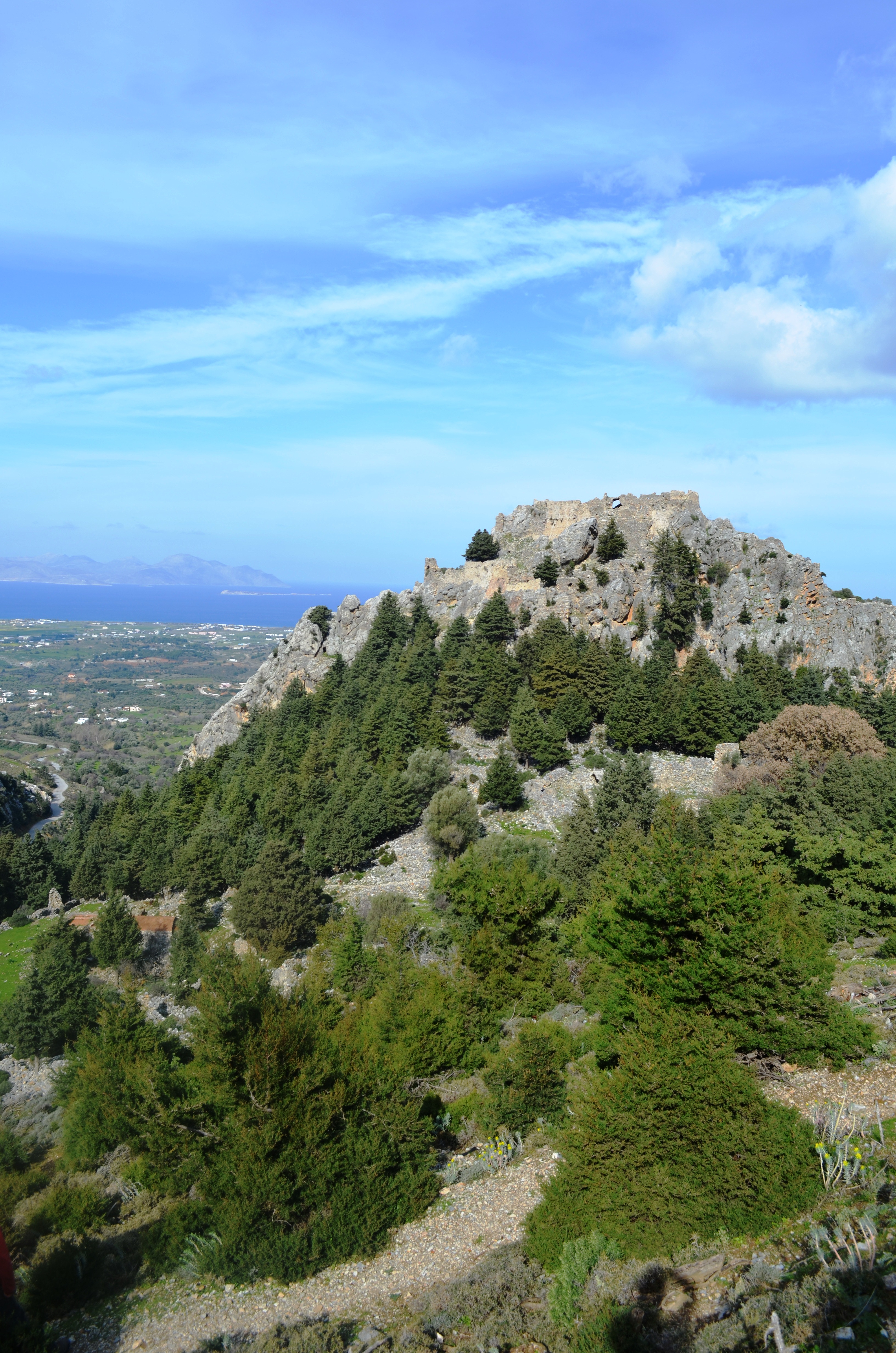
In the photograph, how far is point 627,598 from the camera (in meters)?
50.0

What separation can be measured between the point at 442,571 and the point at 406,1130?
45215 millimetres

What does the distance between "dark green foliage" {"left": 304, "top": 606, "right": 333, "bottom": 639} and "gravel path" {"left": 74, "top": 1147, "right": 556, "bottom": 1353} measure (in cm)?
5067

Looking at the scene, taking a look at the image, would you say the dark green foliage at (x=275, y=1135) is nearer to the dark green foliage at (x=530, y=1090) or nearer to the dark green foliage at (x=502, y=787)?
the dark green foliage at (x=530, y=1090)

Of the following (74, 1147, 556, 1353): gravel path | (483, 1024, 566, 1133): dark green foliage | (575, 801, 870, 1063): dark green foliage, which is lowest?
(74, 1147, 556, 1353): gravel path

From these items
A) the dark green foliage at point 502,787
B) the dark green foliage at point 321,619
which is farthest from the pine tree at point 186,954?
the dark green foliage at point 321,619

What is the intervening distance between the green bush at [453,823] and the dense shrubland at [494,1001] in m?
0.14

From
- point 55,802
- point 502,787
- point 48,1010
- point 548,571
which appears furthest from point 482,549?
point 55,802

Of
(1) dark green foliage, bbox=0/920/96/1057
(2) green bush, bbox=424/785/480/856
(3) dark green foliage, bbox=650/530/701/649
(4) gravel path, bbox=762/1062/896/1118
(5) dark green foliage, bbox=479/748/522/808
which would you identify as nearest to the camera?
(4) gravel path, bbox=762/1062/896/1118

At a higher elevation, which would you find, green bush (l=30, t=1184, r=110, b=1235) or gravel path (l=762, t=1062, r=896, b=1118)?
gravel path (l=762, t=1062, r=896, b=1118)

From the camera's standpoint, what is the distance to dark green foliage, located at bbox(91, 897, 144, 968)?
34.2 meters

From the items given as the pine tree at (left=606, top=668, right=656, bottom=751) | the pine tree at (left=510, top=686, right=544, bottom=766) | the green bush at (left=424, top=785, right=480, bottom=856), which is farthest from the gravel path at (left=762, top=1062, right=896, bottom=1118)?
the pine tree at (left=606, top=668, right=656, bottom=751)

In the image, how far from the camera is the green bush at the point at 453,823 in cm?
3697

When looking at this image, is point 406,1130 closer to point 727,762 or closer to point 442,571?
point 727,762

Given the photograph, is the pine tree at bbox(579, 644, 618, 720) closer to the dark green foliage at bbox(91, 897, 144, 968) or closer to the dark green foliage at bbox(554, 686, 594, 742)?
the dark green foliage at bbox(554, 686, 594, 742)
